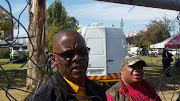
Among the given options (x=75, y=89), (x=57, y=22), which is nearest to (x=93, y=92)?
(x=75, y=89)

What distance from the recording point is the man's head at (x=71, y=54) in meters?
1.17

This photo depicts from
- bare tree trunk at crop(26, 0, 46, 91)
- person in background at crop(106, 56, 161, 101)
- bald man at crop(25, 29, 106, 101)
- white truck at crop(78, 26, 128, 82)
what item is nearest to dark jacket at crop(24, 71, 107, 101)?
bald man at crop(25, 29, 106, 101)

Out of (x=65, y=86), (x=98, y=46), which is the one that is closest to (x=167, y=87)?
(x=98, y=46)

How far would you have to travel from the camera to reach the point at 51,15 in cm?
4250

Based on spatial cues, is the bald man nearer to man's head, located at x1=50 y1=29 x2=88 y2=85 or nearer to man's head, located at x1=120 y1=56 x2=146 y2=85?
man's head, located at x1=50 y1=29 x2=88 y2=85

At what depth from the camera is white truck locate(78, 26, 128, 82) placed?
7008mm

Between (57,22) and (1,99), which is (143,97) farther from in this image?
(57,22)

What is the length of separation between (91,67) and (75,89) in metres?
5.69

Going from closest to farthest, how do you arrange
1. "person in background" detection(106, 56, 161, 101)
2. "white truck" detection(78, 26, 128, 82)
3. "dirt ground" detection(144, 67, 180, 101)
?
"dirt ground" detection(144, 67, 180, 101) < "person in background" detection(106, 56, 161, 101) < "white truck" detection(78, 26, 128, 82)

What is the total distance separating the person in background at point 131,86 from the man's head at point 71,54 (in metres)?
1.05

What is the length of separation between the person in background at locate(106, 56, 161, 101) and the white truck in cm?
466

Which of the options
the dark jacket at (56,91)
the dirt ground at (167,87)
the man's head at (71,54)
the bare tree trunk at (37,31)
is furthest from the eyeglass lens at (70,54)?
the bare tree trunk at (37,31)

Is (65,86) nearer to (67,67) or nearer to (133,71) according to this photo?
(67,67)

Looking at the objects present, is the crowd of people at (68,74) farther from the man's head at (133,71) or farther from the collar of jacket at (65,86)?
the man's head at (133,71)
